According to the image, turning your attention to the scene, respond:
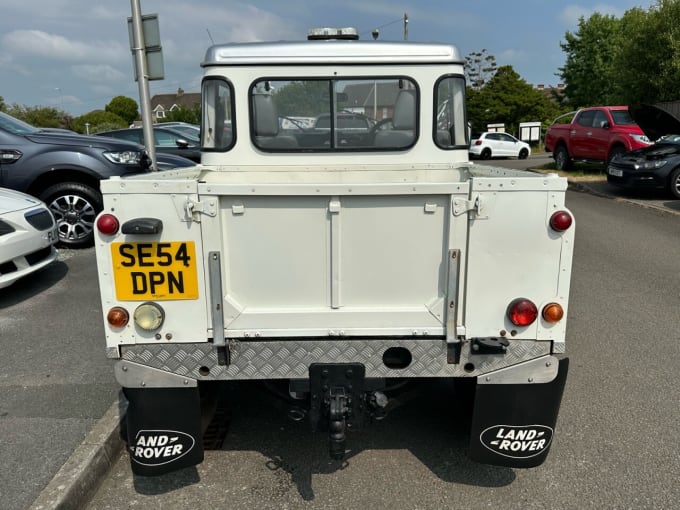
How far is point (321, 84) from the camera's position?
12.1 ft

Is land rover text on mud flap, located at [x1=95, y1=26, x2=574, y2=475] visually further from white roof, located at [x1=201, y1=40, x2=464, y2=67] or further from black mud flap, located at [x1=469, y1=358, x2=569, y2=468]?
white roof, located at [x1=201, y1=40, x2=464, y2=67]

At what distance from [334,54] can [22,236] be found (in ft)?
12.4

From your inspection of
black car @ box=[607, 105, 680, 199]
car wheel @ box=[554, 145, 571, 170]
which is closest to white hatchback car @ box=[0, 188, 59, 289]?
black car @ box=[607, 105, 680, 199]

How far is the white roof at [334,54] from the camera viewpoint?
365 centimetres

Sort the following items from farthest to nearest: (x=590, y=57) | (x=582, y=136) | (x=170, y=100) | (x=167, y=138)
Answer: (x=170, y=100), (x=590, y=57), (x=582, y=136), (x=167, y=138)

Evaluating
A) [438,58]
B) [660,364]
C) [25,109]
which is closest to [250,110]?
[438,58]

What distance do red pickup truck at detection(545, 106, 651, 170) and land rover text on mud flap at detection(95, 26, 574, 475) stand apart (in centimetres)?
1259

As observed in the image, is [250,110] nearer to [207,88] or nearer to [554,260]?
[207,88]

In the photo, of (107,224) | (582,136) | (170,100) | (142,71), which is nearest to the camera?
(107,224)

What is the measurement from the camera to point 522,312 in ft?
8.25

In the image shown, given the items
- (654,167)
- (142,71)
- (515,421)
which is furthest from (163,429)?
(654,167)

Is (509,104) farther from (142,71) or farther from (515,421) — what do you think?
(515,421)

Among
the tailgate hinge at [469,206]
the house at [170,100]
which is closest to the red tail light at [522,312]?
the tailgate hinge at [469,206]

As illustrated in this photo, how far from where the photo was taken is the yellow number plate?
2.43 metres
